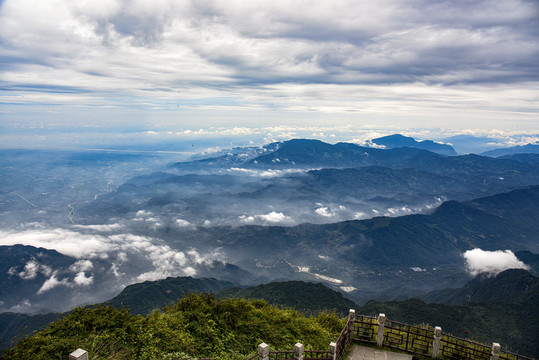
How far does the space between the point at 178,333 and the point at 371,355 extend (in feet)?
42.9

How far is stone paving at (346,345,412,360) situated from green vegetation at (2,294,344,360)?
383cm

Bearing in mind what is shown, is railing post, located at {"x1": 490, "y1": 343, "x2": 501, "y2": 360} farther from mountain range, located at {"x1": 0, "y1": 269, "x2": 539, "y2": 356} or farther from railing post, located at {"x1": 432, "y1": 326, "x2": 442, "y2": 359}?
mountain range, located at {"x1": 0, "y1": 269, "x2": 539, "y2": 356}

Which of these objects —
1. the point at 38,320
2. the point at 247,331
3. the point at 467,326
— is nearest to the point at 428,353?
the point at 247,331

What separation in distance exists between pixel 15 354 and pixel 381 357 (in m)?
21.1

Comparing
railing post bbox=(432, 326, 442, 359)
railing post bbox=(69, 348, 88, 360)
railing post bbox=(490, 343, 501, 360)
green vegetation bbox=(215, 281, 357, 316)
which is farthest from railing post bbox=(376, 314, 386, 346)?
green vegetation bbox=(215, 281, 357, 316)

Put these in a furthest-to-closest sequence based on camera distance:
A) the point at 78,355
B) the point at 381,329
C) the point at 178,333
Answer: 1. the point at 381,329
2. the point at 178,333
3. the point at 78,355

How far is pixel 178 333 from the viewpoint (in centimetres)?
1967

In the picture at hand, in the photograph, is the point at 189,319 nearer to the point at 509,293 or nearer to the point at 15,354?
the point at 15,354

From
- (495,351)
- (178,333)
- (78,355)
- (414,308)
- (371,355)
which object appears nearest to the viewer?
(78,355)

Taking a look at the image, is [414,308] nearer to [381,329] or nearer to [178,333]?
[381,329]

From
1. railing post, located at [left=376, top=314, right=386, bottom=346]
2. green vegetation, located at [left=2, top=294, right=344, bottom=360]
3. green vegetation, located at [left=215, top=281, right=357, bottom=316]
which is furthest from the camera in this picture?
green vegetation, located at [left=215, top=281, right=357, bottom=316]

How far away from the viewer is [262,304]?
30172mm

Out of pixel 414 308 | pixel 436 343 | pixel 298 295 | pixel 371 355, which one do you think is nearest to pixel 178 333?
pixel 371 355

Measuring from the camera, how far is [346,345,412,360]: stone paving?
20164 millimetres
